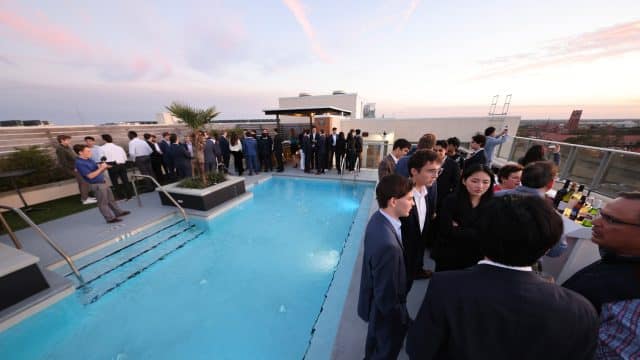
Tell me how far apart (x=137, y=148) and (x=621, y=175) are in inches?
411

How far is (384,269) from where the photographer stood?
1270 mm

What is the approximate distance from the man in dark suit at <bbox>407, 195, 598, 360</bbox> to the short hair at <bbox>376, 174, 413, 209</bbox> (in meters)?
0.63

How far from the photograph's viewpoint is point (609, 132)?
5820mm

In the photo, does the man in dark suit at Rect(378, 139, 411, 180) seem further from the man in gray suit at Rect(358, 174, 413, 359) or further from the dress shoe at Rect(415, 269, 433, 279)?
the man in gray suit at Rect(358, 174, 413, 359)

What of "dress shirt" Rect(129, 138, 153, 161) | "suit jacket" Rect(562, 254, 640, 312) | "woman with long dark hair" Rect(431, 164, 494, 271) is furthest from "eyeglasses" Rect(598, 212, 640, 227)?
"dress shirt" Rect(129, 138, 153, 161)

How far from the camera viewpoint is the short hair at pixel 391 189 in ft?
4.58

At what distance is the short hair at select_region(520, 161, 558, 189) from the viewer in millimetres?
1792

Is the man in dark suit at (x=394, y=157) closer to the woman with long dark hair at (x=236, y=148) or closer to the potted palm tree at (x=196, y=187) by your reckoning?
the potted palm tree at (x=196, y=187)

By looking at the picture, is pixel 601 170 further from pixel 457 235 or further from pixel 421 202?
pixel 421 202

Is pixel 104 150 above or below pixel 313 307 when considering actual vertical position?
above

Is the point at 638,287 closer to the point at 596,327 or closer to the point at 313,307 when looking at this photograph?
the point at 596,327

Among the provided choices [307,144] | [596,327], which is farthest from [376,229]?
[307,144]

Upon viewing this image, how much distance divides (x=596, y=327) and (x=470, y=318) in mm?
397

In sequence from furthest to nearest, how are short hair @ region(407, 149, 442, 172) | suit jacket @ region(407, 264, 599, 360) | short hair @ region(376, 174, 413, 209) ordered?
short hair @ region(407, 149, 442, 172)
short hair @ region(376, 174, 413, 209)
suit jacket @ region(407, 264, 599, 360)
